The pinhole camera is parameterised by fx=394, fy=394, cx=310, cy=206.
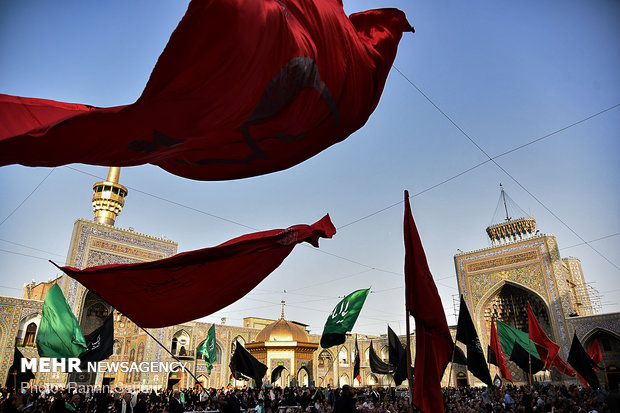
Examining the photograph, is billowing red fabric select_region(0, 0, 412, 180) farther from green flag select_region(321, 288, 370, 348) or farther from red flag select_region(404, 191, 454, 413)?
→ green flag select_region(321, 288, 370, 348)

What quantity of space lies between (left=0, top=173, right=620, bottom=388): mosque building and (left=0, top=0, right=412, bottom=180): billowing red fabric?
1397 cm

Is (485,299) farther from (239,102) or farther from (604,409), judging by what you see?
(239,102)

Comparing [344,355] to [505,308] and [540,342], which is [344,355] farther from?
[540,342]

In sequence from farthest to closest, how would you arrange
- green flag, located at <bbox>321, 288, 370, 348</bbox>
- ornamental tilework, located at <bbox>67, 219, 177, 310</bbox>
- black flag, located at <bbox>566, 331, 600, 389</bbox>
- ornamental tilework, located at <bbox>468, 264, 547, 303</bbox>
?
ornamental tilework, located at <bbox>468, 264, 547, 303</bbox>
ornamental tilework, located at <bbox>67, 219, 177, 310</bbox>
black flag, located at <bbox>566, 331, 600, 389</bbox>
green flag, located at <bbox>321, 288, 370, 348</bbox>

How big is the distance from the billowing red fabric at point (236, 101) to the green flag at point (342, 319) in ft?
22.6

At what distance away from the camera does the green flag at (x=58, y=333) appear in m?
8.28

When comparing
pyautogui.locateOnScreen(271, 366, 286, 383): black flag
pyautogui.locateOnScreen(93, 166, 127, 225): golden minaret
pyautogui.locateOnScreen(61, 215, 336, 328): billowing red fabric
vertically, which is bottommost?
pyautogui.locateOnScreen(271, 366, 286, 383): black flag

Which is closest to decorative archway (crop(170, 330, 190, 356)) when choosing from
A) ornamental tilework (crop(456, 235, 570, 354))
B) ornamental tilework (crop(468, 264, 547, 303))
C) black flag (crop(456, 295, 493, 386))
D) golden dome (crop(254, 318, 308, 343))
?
golden dome (crop(254, 318, 308, 343))

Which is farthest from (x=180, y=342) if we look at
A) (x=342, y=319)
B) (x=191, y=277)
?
(x=191, y=277)

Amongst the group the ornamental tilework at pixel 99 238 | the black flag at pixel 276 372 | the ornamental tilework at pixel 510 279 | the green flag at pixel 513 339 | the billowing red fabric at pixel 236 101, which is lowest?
the black flag at pixel 276 372

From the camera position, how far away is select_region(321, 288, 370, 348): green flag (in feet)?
30.5

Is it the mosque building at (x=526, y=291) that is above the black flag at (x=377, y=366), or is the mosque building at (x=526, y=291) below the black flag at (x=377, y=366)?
above

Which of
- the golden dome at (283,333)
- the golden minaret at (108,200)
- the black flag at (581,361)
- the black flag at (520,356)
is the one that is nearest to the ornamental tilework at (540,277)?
the black flag at (520,356)

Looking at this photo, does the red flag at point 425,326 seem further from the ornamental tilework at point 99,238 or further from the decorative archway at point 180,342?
the decorative archway at point 180,342
